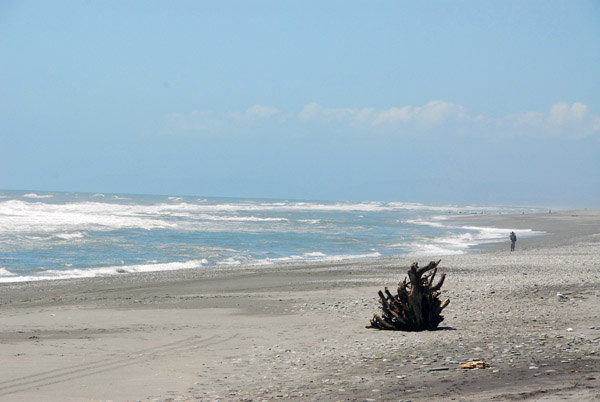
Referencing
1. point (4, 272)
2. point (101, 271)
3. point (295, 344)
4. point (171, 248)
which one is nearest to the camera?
point (295, 344)

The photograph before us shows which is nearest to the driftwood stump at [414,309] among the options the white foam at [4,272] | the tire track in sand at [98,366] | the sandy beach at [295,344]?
the sandy beach at [295,344]

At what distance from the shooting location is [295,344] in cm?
975

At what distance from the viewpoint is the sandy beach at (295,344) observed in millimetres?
6941

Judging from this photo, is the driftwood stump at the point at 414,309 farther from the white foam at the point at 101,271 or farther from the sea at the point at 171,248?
the sea at the point at 171,248

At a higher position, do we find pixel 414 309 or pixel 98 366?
pixel 414 309

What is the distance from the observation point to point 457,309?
1262 cm

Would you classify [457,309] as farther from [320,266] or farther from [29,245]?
[29,245]

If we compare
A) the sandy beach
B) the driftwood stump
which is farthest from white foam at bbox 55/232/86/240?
the driftwood stump

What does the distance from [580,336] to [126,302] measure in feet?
34.1

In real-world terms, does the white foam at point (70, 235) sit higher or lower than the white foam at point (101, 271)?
higher

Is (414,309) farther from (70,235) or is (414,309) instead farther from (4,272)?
(70,235)

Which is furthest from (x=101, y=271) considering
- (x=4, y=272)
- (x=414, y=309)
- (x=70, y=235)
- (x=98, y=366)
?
(x=414, y=309)

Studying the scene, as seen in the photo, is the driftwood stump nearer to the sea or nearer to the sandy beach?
the sandy beach

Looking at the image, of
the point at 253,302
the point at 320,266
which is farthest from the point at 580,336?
the point at 320,266
